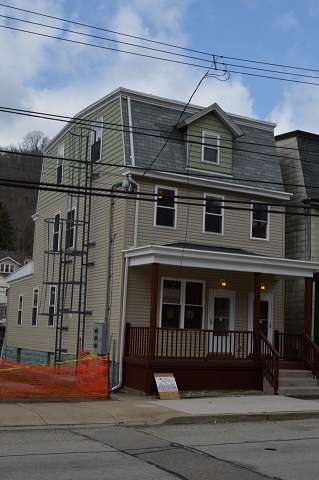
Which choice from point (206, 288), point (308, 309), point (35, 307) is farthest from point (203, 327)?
point (35, 307)

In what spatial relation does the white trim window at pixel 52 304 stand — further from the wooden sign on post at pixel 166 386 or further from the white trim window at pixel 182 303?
the wooden sign on post at pixel 166 386

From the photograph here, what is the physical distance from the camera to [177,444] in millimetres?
10930

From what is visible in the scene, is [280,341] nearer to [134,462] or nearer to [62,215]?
[62,215]

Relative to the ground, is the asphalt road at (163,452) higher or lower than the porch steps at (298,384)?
lower

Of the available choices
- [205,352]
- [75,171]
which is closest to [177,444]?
[205,352]

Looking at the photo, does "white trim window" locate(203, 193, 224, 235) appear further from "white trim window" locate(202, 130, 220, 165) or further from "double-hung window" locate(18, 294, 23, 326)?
"double-hung window" locate(18, 294, 23, 326)

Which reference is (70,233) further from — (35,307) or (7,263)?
(7,263)

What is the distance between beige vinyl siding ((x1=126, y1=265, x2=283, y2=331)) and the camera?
1972cm

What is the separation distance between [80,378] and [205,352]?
3.99 meters

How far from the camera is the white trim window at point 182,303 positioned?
20.3 meters

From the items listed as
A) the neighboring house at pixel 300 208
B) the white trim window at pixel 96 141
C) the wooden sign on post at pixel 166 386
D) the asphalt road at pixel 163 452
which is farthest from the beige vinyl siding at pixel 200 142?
the asphalt road at pixel 163 452

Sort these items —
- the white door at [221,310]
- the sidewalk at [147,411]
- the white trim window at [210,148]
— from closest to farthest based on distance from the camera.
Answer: the sidewalk at [147,411], the white door at [221,310], the white trim window at [210,148]

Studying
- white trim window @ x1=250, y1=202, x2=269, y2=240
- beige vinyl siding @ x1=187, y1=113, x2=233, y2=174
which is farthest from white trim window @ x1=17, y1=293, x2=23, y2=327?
white trim window @ x1=250, y1=202, x2=269, y2=240

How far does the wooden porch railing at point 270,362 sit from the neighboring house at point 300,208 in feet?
11.4
